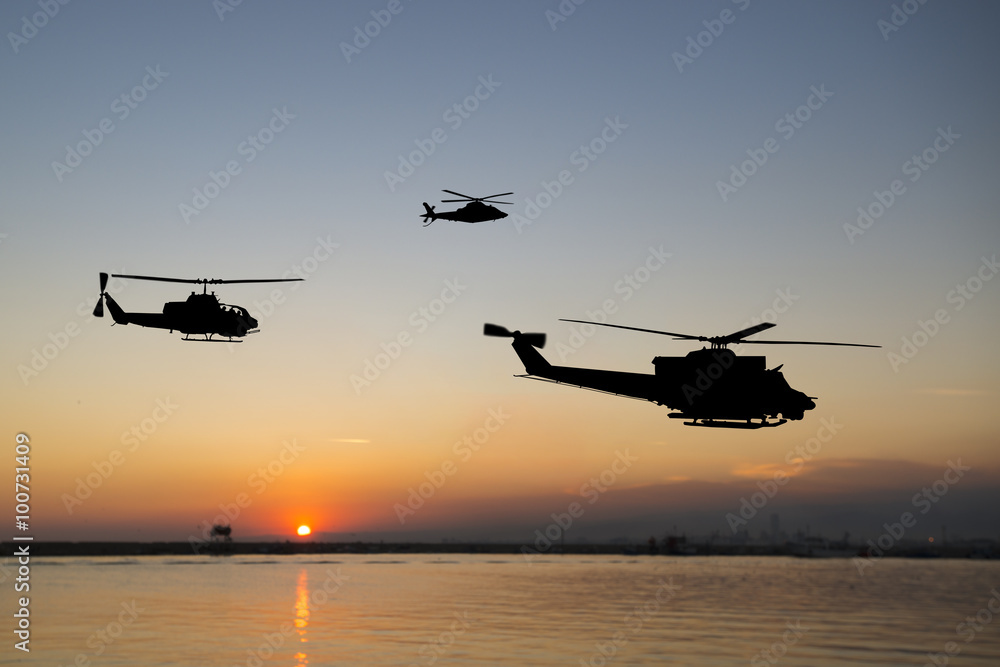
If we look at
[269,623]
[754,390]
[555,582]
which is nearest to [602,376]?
[754,390]

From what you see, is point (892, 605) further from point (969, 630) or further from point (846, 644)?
point (846, 644)

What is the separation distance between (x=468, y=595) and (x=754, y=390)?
70585 millimetres

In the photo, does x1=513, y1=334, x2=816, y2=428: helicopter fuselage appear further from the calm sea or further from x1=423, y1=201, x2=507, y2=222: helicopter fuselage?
the calm sea
